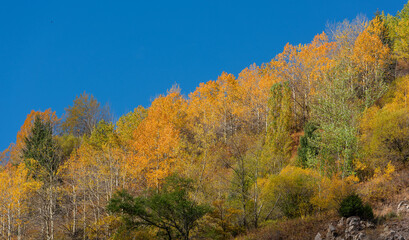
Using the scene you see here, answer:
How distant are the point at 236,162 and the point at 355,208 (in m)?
10.7

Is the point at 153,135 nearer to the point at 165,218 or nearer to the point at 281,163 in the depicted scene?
the point at 281,163

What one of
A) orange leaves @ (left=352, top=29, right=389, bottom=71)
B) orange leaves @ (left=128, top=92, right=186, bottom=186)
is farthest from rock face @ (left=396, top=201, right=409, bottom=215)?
Result: orange leaves @ (left=352, top=29, right=389, bottom=71)

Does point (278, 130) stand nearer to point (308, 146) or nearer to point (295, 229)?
point (308, 146)

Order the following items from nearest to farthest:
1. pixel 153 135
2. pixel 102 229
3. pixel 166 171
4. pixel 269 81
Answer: pixel 102 229 < pixel 166 171 < pixel 153 135 < pixel 269 81

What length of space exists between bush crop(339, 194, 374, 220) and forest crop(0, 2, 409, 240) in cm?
74

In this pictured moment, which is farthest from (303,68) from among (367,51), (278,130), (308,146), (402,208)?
(402,208)

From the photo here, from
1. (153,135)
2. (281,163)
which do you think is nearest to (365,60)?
(281,163)

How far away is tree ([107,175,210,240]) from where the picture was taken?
1438cm

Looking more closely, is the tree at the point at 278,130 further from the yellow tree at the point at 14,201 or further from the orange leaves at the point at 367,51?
the yellow tree at the point at 14,201

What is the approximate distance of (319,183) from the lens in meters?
18.5

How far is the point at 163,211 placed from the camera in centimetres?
1469

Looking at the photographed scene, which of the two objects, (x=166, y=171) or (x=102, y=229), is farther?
(x=166, y=171)

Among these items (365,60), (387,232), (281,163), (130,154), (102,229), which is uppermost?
(365,60)

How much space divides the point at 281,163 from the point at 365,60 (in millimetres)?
17812
